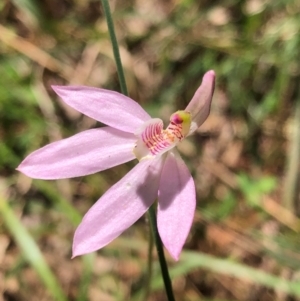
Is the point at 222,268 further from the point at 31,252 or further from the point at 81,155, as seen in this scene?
the point at 81,155

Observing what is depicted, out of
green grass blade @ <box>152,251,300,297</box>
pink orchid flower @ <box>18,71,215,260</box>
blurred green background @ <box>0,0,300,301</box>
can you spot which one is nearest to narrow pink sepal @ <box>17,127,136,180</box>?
pink orchid flower @ <box>18,71,215,260</box>

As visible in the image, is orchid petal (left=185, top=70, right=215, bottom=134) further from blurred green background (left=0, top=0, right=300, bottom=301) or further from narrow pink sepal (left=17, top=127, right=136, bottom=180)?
blurred green background (left=0, top=0, right=300, bottom=301)

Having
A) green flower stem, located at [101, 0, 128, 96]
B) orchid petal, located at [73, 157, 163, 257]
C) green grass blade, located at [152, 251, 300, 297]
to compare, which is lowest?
green grass blade, located at [152, 251, 300, 297]

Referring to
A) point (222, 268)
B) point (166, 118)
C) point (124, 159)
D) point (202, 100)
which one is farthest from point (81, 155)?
point (166, 118)

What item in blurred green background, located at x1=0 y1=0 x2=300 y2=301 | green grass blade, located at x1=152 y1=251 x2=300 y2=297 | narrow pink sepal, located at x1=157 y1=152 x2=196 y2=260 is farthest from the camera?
blurred green background, located at x1=0 y1=0 x2=300 y2=301

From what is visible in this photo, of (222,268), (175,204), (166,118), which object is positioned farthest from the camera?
(166,118)

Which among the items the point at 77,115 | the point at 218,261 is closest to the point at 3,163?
the point at 77,115

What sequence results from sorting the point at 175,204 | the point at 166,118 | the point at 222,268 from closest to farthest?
the point at 175,204 → the point at 222,268 → the point at 166,118

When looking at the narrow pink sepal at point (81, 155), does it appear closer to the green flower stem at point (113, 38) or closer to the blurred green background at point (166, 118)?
the green flower stem at point (113, 38)
